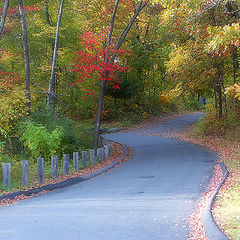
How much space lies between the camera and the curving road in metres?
6.13

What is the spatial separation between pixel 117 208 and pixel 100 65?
10853 mm

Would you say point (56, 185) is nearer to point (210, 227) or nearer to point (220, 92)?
point (210, 227)

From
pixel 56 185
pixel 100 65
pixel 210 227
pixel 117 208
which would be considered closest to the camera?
pixel 210 227

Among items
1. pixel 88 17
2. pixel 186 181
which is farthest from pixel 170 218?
pixel 88 17

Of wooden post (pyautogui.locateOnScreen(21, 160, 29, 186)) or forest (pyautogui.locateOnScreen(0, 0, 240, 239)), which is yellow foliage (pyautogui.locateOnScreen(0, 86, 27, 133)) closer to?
forest (pyautogui.locateOnScreen(0, 0, 240, 239))

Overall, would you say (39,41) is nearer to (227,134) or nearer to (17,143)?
(17,143)

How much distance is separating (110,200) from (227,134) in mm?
16563

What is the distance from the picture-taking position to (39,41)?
23.9m

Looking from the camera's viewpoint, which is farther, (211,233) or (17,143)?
(17,143)

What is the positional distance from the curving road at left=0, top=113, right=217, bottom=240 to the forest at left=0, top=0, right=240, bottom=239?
10.5 feet

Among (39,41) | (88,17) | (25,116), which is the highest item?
(88,17)

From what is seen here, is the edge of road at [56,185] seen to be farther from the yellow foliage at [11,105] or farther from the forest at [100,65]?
the yellow foliage at [11,105]

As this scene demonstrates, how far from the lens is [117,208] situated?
7910mm

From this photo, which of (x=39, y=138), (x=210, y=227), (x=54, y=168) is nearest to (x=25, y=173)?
(x=54, y=168)
